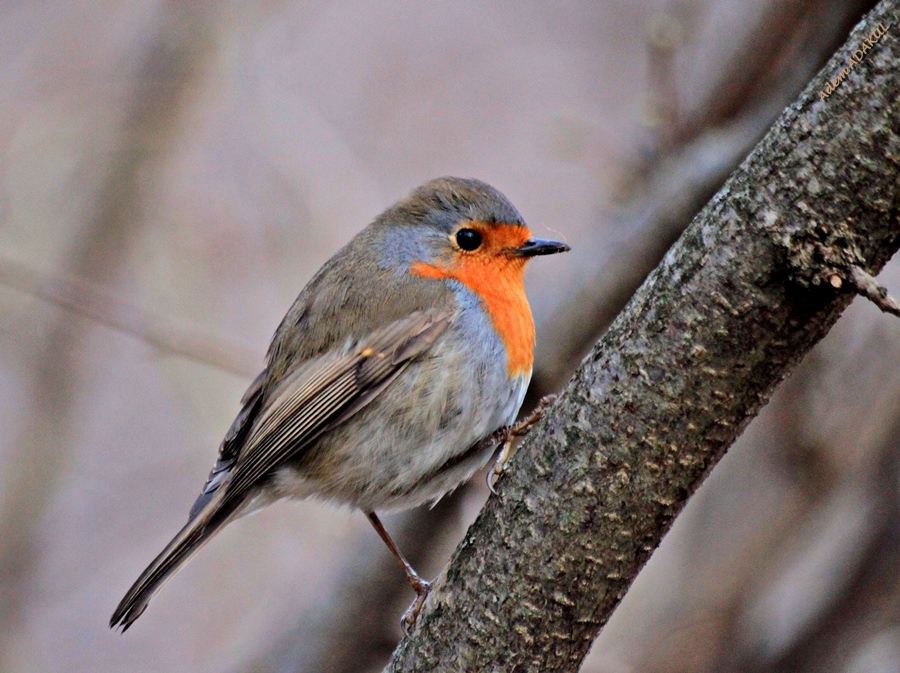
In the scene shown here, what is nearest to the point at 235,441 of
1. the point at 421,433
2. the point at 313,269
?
the point at 421,433

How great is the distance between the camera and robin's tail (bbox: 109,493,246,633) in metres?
2.79

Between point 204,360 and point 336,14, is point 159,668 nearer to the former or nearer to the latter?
point 204,360

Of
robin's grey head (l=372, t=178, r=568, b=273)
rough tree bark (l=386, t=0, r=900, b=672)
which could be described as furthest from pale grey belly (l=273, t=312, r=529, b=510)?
rough tree bark (l=386, t=0, r=900, b=672)

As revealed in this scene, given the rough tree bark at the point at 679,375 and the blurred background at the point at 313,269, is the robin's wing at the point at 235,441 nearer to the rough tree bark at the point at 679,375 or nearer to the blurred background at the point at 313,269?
the blurred background at the point at 313,269

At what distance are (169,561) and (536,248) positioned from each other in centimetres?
153

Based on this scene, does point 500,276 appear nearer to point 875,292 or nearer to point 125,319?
point 125,319

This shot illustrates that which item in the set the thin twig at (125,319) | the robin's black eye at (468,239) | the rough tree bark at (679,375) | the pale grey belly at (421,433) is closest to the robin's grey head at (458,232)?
the robin's black eye at (468,239)

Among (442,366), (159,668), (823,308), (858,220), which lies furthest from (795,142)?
(159,668)

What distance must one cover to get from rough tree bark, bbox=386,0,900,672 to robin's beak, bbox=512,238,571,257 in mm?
1511

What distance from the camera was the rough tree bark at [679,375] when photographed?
137cm

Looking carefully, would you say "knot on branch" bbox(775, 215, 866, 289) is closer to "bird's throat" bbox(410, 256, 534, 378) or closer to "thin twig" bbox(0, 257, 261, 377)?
"bird's throat" bbox(410, 256, 534, 378)

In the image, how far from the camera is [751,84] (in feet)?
10.9

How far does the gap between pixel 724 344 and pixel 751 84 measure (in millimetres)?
2096

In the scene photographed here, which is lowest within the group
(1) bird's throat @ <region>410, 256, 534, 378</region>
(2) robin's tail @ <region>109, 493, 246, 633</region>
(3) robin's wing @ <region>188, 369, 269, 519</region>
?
(2) robin's tail @ <region>109, 493, 246, 633</region>
